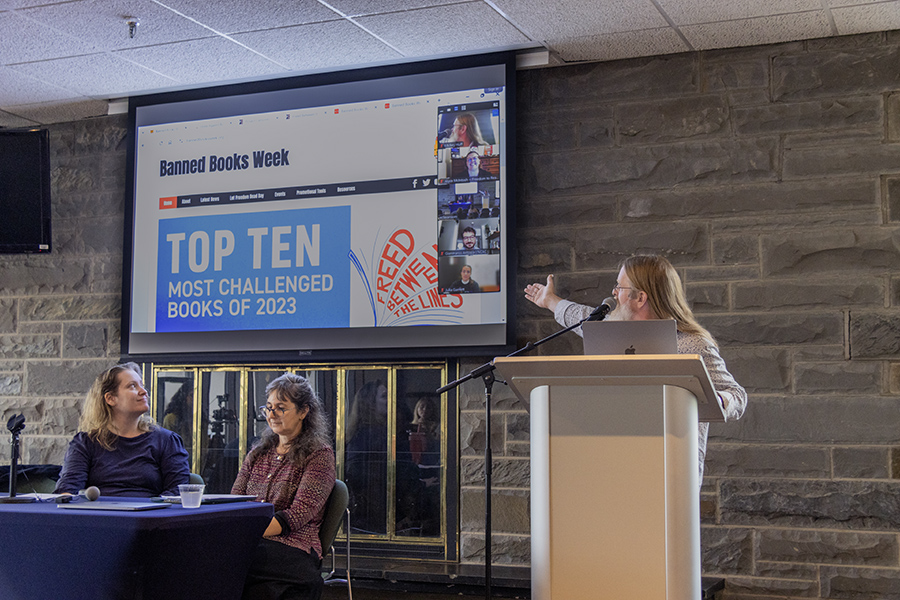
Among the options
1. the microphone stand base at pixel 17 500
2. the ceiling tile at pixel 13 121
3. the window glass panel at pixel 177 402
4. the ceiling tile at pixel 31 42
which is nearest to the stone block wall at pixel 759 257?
the window glass panel at pixel 177 402

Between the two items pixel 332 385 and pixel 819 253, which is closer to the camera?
pixel 819 253

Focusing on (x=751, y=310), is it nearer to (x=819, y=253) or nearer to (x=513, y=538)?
(x=819, y=253)

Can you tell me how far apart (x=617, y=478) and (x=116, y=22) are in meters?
2.99

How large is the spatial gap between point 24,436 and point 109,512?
9.41 feet

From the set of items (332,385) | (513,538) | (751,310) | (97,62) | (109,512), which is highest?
(97,62)

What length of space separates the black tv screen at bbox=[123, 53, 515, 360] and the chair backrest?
102 centimetres

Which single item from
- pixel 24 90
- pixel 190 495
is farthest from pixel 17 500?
pixel 24 90

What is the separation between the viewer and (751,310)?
12.6ft

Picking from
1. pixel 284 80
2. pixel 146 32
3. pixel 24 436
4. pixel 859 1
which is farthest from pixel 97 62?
pixel 859 1

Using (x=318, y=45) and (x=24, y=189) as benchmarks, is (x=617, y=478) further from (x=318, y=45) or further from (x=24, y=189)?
(x=24, y=189)

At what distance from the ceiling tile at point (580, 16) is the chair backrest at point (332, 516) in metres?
2.01

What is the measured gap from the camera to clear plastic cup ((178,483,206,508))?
2.66 meters

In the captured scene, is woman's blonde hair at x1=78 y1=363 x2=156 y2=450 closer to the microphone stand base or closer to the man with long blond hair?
the microphone stand base

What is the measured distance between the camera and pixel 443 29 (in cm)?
397
